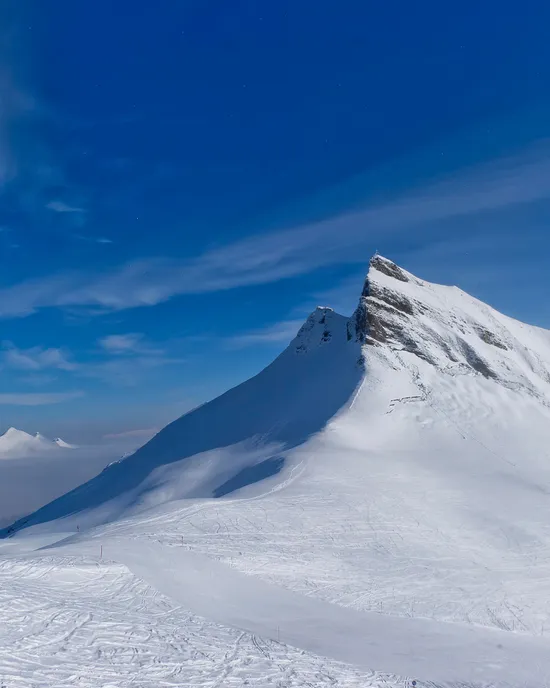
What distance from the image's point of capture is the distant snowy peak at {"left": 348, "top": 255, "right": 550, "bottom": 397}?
64.5 m

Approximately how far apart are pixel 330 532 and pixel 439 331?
44.4 meters

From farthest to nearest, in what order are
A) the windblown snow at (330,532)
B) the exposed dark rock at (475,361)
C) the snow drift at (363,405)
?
1. the exposed dark rock at (475,361)
2. the snow drift at (363,405)
3. the windblown snow at (330,532)

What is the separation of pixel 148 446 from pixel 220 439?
1273 cm

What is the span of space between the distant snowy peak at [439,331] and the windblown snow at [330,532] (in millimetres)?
307

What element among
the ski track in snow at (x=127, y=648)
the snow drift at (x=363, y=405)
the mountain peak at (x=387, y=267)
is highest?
the mountain peak at (x=387, y=267)

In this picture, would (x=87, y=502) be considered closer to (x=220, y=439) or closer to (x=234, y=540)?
(x=220, y=439)

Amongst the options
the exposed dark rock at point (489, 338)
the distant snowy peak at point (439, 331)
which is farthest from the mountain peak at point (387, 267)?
the exposed dark rock at point (489, 338)

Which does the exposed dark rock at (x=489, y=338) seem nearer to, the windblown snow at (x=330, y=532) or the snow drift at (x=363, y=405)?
the snow drift at (x=363, y=405)

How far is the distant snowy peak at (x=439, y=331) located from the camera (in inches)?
2539

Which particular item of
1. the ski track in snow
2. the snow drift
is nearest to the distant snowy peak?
the snow drift

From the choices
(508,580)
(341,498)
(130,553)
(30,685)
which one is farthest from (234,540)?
(30,685)

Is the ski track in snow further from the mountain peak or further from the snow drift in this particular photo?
the mountain peak

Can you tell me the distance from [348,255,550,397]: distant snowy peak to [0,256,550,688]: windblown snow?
307mm

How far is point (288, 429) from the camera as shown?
2154 inches
